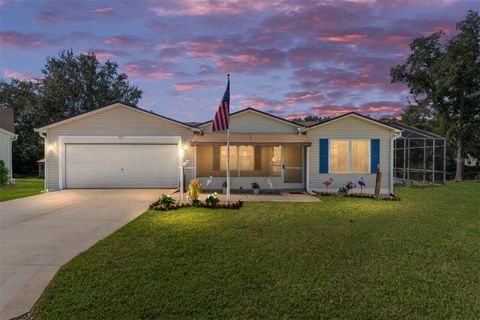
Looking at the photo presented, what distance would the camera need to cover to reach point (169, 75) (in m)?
20.5

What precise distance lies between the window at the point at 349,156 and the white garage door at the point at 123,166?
8106mm

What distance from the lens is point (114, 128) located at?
15922mm

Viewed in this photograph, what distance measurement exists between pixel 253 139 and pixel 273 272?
34.2ft

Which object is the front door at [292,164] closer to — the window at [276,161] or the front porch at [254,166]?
the front porch at [254,166]

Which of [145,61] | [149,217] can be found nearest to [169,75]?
[145,61]

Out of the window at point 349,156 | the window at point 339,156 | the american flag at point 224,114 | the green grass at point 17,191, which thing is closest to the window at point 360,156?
the window at point 349,156

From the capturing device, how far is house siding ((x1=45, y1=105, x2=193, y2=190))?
15.7 m

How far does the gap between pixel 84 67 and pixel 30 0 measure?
29.0 meters

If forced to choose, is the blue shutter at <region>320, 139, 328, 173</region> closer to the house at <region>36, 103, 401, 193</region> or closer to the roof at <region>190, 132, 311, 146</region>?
the house at <region>36, 103, 401, 193</region>

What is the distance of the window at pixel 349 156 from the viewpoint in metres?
15.6

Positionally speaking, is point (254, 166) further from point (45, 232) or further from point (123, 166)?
point (45, 232)

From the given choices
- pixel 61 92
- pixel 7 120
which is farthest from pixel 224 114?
pixel 61 92

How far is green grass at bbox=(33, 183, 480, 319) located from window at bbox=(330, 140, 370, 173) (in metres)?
7.21

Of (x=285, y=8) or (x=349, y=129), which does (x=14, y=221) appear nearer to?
(x=285, y=8)
